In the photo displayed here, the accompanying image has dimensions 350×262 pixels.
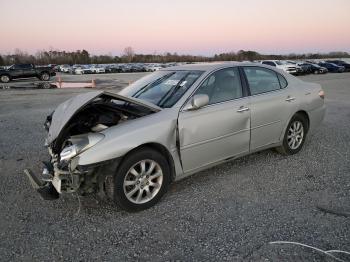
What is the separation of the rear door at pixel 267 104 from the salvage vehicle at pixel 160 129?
0.01 m

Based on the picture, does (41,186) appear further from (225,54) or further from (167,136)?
(225,54)

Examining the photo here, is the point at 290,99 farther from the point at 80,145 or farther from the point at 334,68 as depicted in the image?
the point at 334,68

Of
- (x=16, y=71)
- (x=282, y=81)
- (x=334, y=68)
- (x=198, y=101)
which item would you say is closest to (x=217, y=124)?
(x=198, y=101)

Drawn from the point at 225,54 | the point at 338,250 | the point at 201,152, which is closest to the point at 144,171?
the point at 201,152

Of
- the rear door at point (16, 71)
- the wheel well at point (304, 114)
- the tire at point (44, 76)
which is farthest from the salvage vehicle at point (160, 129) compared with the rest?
the tire at point (44, 76)

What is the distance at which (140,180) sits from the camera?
3559 mm

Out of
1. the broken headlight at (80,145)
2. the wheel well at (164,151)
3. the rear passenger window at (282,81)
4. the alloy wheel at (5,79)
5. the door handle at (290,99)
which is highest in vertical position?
the rear passenger window at (282,81)

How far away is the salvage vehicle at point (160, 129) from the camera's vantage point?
11.0 feet

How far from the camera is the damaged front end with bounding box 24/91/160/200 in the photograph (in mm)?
3279

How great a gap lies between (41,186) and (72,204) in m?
0.48

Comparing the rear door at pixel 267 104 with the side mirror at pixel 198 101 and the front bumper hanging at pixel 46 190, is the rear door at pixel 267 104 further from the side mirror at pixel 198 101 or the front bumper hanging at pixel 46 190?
the front bumper hanging at pixel 46 190

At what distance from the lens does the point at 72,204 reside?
380 centimetres

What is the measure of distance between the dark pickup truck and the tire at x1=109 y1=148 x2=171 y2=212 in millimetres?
27469

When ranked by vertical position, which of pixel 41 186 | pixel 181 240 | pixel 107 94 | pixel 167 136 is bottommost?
pixel 181 240
